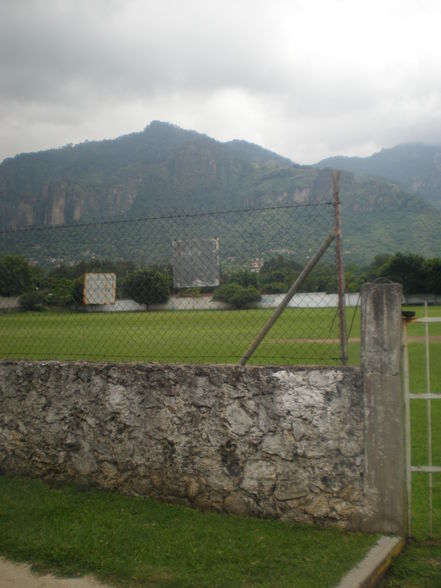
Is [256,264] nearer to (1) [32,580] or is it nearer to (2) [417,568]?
(2) [417,568]

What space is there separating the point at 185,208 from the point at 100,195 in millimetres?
5144

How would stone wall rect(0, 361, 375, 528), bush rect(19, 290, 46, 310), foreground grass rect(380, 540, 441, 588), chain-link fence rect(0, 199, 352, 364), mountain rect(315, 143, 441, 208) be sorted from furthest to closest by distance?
mountain rect(315, 143, 441, 208) < bush rect(19, 290, 46, 310) < chain-link fence rect(0, 199, 352, 364) < stone wall rect(0, 361, 375, 528) < foreground grass rect(380, 540, 441, 588)

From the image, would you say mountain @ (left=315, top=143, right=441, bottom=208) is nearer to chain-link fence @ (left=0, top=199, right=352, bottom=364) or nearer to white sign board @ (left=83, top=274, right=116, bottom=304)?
chain-link fence @ (left=0, top=199, right=352, bottom=364)

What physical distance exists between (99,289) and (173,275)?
0.90 metres

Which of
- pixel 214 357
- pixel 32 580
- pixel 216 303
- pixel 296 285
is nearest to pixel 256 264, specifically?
pixel 216 303

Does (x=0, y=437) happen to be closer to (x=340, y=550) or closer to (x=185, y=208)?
(x=185, y=208)

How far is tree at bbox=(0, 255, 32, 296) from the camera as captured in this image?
19.7 feet

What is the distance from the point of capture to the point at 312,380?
3.99m

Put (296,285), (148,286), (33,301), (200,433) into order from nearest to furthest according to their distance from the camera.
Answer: (296,285) < (200,433) < (148,286) < (33,301)

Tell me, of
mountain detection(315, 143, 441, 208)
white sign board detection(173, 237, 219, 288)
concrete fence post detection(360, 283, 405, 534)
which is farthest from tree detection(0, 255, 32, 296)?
mountain detection(315, 143, 441, 208)

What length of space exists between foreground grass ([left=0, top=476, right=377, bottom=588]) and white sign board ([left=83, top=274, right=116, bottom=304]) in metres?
1.87

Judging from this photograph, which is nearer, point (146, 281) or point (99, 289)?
point (146, 281)

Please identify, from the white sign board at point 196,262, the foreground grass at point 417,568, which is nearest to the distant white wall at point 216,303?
the white sign board at point 196,262

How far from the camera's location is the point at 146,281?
17.0 ft
